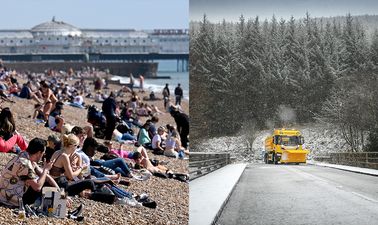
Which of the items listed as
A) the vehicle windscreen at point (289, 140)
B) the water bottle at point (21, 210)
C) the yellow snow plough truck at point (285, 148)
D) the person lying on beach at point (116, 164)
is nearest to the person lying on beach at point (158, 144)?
the person lying on beach at point (116, 164)

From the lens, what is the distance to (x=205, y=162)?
5.63 m

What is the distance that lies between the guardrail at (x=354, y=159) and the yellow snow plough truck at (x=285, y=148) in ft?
0.42

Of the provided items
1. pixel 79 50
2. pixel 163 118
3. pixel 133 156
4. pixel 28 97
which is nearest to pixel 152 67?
pixel 79 50

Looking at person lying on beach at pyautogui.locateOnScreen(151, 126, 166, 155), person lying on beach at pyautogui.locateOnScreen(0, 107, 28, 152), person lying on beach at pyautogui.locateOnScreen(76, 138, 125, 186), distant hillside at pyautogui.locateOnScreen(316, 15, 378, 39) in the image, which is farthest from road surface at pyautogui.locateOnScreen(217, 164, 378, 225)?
person lying on beach at pyautogui.locateOnScreen(151, 126, 166, 155)

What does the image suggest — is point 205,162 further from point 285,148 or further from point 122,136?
point 122,136

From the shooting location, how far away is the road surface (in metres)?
5.45

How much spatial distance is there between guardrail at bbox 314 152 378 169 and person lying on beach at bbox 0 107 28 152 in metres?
6.42

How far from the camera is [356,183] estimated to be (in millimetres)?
5637

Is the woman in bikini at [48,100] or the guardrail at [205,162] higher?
the guardrail at [205,162]

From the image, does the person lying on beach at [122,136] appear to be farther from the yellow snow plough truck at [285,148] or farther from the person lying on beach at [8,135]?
the yellow snow plough truck at [285,148]

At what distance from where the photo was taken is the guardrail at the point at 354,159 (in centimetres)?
554

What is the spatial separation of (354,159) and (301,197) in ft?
1.37

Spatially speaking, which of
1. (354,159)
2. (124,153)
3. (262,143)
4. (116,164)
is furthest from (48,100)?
(354,159)

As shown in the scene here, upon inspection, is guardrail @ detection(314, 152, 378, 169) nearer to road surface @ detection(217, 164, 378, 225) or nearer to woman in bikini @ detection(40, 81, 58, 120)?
road surface @ detection(217, 164, 378, 225)
